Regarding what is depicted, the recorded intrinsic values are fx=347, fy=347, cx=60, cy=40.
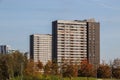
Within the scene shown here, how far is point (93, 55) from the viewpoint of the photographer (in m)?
80.8

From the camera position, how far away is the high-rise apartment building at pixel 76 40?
81.3 m

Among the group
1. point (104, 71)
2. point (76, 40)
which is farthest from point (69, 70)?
point (76, 40)

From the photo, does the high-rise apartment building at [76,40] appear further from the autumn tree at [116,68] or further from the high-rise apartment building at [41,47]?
the autumn tree at [116,68]

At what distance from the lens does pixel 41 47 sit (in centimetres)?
10381

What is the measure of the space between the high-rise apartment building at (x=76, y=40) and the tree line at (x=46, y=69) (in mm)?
19369

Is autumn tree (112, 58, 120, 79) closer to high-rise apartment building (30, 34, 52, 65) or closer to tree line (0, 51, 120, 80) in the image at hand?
tree line (0, 51, 120, 80)

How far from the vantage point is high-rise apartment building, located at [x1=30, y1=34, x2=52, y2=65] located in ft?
324

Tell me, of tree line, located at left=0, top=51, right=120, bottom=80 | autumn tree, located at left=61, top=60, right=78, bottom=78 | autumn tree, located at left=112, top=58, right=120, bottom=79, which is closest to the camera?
tree line, located at left=0, top=51, right=120, bottom=80

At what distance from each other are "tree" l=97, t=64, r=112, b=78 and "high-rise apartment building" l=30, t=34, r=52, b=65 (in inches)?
1532

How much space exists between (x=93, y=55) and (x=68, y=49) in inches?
268

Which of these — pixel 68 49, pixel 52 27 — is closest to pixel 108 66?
pixel 68 49

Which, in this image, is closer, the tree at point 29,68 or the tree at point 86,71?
the tree at point 29,68

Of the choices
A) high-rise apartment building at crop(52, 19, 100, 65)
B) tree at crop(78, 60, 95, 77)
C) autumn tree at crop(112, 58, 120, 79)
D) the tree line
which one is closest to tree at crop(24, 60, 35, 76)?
the tree line

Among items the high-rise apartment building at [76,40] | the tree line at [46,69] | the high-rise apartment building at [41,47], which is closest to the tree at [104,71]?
the tree line at [46,69]
